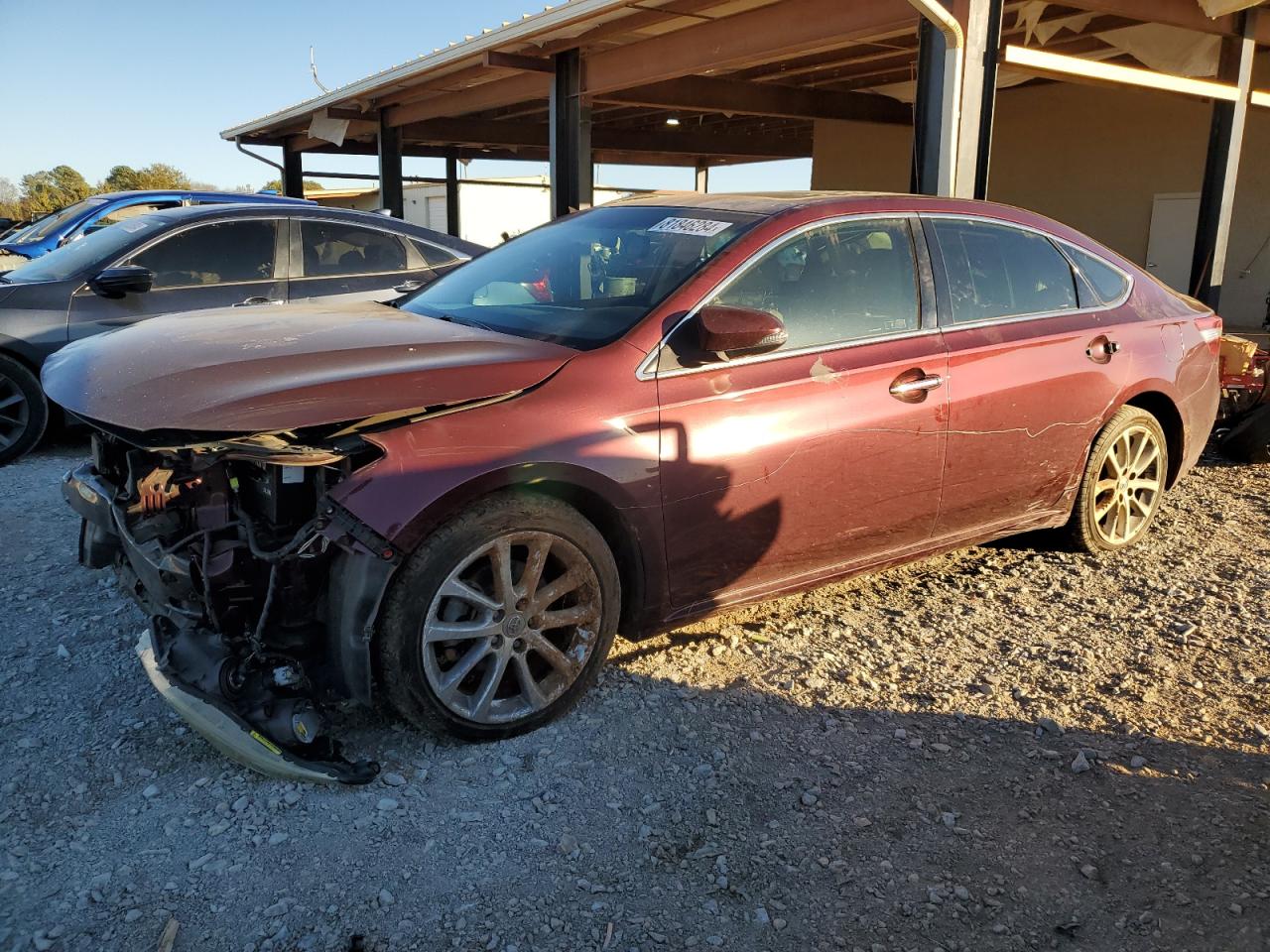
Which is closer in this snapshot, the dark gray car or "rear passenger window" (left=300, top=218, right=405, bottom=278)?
the dark gray car

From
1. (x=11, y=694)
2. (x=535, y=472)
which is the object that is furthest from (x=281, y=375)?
(x=11, y=694)

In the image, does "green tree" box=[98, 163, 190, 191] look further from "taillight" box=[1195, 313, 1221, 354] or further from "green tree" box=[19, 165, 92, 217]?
"taillight" box=[1195, 313, 1221, 354]

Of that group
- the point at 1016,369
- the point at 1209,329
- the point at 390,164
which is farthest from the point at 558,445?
the point at 390,164

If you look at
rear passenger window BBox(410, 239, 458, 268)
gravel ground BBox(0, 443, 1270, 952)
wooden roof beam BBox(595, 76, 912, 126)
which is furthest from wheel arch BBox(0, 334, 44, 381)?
wooden roof beam BBox(595, 76, 912, 126)

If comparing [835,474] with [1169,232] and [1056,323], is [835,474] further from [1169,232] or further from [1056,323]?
[1169,232]

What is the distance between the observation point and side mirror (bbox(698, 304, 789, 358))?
10.8 feet

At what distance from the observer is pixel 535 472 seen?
305cm

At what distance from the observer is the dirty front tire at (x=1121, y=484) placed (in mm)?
4754

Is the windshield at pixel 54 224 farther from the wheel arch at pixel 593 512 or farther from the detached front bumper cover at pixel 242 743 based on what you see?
the wheel arch at pixel 593 512

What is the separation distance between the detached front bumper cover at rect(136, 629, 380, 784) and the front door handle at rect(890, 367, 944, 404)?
92.8 inches

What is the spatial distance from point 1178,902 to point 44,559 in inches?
183

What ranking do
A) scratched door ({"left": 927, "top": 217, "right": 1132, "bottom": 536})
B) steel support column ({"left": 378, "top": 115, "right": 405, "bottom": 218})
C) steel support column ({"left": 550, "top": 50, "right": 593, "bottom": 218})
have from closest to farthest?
scratched door ({"left": 927, "top": 217, "right": 1132, "bottom": 536}) → steel support column ({"left": 550, "top": 50, "right": 593, "bottom": 218}) → steel support column ({"left": 378, "top": 115, "right": 405, "bottom": 218})

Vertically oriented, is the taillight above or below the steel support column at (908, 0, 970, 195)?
below

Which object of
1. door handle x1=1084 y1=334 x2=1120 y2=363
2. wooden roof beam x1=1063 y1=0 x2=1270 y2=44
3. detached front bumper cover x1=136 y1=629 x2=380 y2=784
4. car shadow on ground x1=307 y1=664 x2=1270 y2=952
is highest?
wooden roof beam x1=1063 y1=0 x2=1270 y2=44
